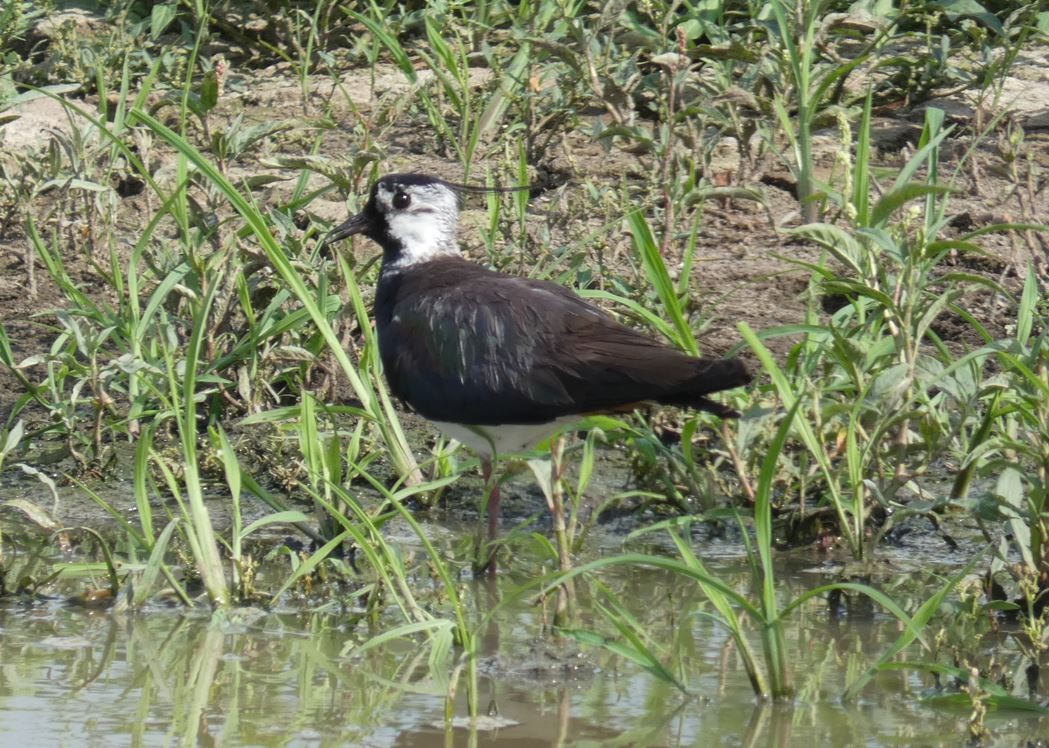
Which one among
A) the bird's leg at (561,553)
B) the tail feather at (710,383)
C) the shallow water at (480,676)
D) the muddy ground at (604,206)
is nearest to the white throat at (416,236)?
the muddy ground at (604,206)

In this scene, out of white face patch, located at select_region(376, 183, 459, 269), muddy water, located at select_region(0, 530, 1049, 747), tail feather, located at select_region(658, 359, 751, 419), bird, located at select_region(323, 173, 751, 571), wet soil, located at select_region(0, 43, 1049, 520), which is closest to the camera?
muddy water, located at select_region(0, 530, 1049, 747)

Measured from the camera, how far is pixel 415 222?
5441 mm

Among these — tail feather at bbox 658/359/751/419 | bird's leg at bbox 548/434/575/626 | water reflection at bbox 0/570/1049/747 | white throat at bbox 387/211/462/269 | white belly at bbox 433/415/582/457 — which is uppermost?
white throat at bbox 387/211/462/269

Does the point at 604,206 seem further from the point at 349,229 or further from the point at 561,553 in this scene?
the point at 561,553

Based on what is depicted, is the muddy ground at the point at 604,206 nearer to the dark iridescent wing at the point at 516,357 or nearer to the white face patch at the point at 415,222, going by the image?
the white face patch at the point at 415,222

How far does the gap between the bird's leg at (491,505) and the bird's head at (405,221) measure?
0.81 meters

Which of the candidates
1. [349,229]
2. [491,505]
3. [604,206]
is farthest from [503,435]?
[604,206]

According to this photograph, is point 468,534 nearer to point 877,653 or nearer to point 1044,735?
point 877,653

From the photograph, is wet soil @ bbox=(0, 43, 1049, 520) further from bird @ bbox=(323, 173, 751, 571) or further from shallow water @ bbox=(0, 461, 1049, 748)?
shallow water @ bbox=(0, 461, 1049, 748)

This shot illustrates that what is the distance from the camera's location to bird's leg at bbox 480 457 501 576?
4473 millimetres

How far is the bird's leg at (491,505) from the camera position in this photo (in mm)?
4473

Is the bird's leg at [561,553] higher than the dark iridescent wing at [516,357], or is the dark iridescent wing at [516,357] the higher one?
the dark iridescent wing at [516,357]

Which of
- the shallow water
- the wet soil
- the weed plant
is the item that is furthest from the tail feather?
the wet soil

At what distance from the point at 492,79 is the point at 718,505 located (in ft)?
9.24
